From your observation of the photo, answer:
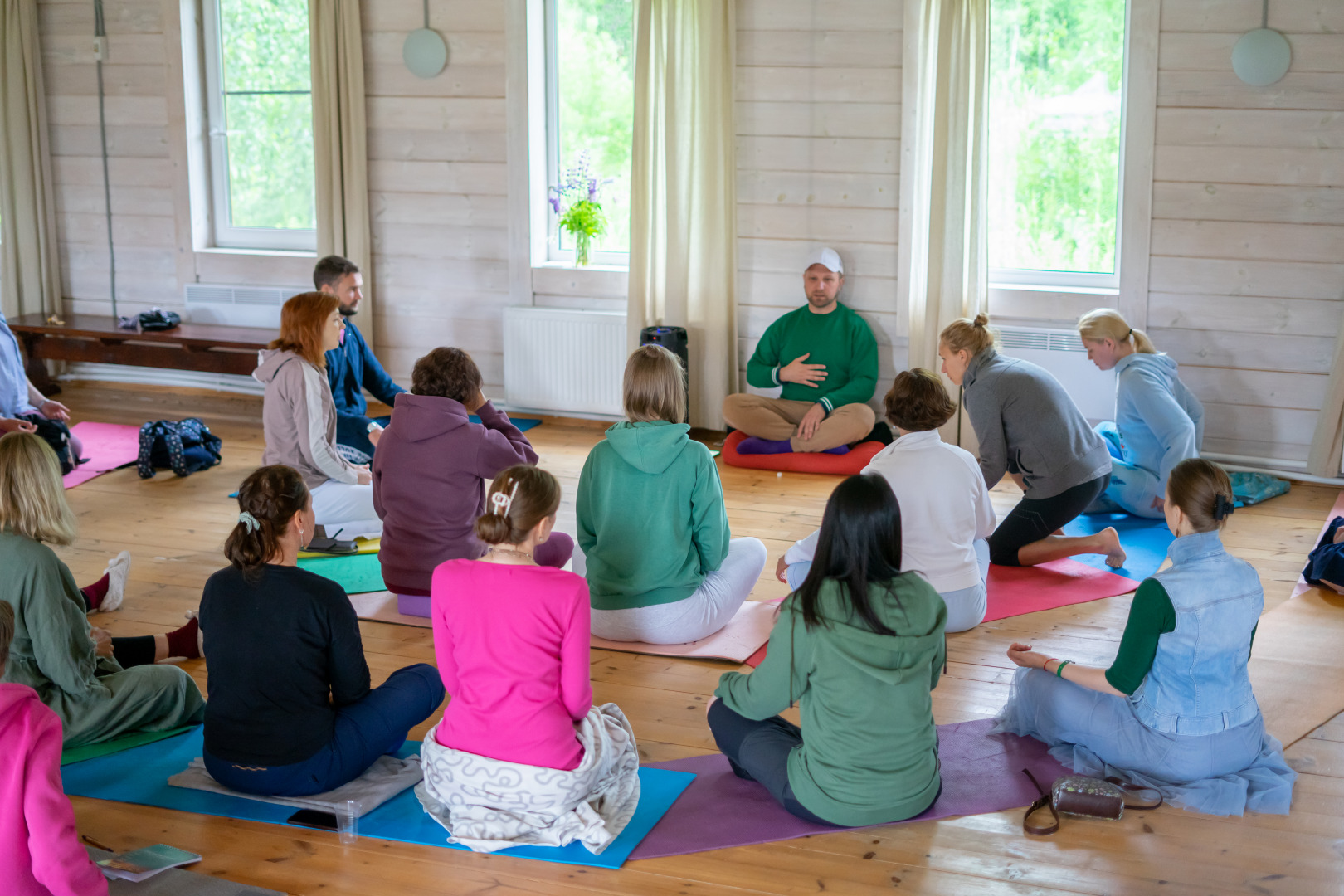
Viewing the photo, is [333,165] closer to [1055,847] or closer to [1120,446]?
[1120,446]

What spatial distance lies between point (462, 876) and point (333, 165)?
16.1 feet

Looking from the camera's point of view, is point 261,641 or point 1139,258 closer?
point 261,641

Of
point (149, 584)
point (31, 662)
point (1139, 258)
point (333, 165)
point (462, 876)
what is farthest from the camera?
point (333, 165)

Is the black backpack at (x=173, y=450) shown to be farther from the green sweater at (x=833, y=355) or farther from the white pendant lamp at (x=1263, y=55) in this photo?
the white pendant lamp at (x=1263, y=55)

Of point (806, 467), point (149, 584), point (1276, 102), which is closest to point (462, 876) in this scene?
point (149, 584)

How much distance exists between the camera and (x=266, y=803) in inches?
105

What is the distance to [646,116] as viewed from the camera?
19.6ft

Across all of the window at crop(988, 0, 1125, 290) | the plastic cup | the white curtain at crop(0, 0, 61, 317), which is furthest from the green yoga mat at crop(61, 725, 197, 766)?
the white curtain at crop(0, 0, 61, 317)

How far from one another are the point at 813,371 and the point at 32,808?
14.0 ft

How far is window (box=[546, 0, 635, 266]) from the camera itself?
6266mm

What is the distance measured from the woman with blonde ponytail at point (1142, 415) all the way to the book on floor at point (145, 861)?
347 centimetres

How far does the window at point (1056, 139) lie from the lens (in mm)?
5438

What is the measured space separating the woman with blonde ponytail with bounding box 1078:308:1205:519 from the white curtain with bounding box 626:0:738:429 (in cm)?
195

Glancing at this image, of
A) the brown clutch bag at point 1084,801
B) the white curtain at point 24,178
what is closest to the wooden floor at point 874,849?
the brown clutch bag at point 1084,801
